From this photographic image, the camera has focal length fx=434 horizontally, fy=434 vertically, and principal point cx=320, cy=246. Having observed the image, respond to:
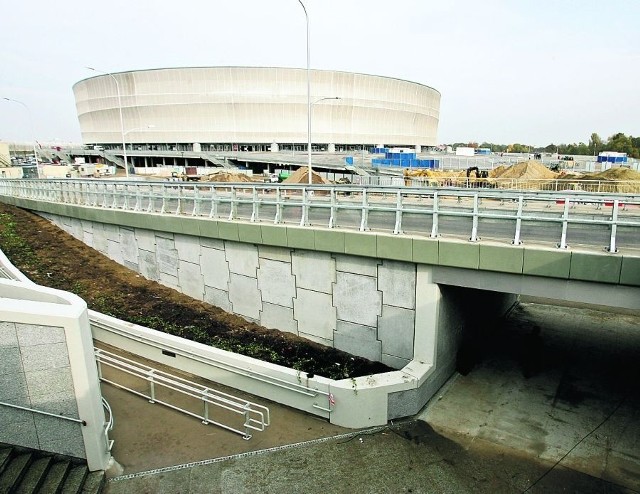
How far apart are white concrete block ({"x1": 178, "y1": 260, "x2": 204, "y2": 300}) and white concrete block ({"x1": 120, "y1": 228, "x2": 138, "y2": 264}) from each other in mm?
3039

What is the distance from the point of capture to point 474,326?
1301 cm

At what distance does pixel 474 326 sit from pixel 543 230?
149 inches

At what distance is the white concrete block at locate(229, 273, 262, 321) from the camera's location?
42.5 feet

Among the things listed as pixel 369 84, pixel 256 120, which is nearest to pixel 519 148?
pixel 369 84

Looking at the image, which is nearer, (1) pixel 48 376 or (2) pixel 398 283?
(1) pixel 48 376

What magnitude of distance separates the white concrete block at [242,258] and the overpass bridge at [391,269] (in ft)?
0.11

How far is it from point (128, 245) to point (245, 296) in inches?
272

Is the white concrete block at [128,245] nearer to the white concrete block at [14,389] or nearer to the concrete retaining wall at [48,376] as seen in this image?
the concrete retaining wall at [48,376]

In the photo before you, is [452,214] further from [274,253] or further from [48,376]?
[48,376]

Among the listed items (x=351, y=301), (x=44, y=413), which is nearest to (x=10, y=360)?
(x=44, y=413)

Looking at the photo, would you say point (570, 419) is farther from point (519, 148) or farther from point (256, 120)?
point (519, 148)

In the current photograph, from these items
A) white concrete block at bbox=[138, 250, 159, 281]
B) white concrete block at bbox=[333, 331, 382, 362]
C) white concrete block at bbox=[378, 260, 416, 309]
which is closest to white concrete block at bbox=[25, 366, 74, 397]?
white concrete block at bbox=[333, 331, 382, 362]

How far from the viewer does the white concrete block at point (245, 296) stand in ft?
42.5

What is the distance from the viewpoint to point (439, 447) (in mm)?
8750
